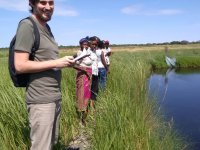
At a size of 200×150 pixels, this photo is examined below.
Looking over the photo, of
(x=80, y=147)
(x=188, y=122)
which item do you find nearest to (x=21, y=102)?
(x=80, y=147)

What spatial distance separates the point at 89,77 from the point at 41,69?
10.0 ft

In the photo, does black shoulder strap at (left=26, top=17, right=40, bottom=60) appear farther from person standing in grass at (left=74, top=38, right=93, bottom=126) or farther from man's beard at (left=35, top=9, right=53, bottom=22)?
→ person standing in grass at (left=74, top=38, right=93, bottom=126)

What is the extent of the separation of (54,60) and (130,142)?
4.94 ft

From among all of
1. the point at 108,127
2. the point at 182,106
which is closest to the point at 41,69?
the point at 108,127

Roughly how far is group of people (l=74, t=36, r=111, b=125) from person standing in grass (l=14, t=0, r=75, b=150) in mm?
2247

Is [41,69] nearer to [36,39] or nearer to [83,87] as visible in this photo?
[36,39]

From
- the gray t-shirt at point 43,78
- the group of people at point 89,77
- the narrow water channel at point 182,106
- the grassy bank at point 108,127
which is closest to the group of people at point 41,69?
the gray t-shirt at point 43,78

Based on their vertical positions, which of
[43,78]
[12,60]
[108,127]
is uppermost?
[12,60]

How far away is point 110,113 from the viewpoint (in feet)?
13.6

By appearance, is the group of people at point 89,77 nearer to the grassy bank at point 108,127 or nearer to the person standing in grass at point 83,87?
the person standing in grass at point 83,87

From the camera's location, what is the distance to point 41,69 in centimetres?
271

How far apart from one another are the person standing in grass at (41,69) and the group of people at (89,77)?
2.25 metres

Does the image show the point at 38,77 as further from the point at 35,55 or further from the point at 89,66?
the point at 89,66

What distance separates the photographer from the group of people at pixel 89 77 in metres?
5.86
